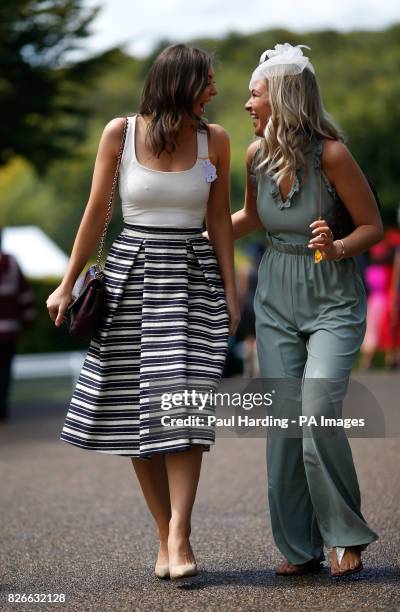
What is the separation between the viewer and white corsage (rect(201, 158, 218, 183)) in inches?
193

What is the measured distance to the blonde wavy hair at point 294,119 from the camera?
4.80m

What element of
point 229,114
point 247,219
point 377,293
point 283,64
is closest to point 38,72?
point 377,293

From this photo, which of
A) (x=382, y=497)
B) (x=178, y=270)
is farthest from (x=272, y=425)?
(x=382, y=497)

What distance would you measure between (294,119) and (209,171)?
0.37m

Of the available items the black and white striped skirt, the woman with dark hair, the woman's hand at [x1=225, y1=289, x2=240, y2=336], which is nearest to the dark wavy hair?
the woman with dark hair

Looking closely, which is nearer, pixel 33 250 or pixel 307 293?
pixel 307 293

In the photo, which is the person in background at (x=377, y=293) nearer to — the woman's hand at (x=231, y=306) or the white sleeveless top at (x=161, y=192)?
the woman's hand at (x=231, y=306)

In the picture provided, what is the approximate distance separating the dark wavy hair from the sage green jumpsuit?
0.41 metres

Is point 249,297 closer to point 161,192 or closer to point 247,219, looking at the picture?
point 247,219

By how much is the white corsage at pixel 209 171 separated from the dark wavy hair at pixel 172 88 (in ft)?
0.46

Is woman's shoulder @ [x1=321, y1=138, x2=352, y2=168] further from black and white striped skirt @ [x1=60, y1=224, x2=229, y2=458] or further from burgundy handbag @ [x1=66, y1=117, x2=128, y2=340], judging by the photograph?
burgundy handbag @ [x1=66, y1=117, x2=128, y2=340]

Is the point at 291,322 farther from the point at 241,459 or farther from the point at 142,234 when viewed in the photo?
the point at 241,459

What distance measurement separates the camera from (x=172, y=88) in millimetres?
4797

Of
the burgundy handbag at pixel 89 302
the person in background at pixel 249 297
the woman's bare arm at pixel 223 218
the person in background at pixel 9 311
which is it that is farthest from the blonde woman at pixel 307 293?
the person in background at pixel 249 297
